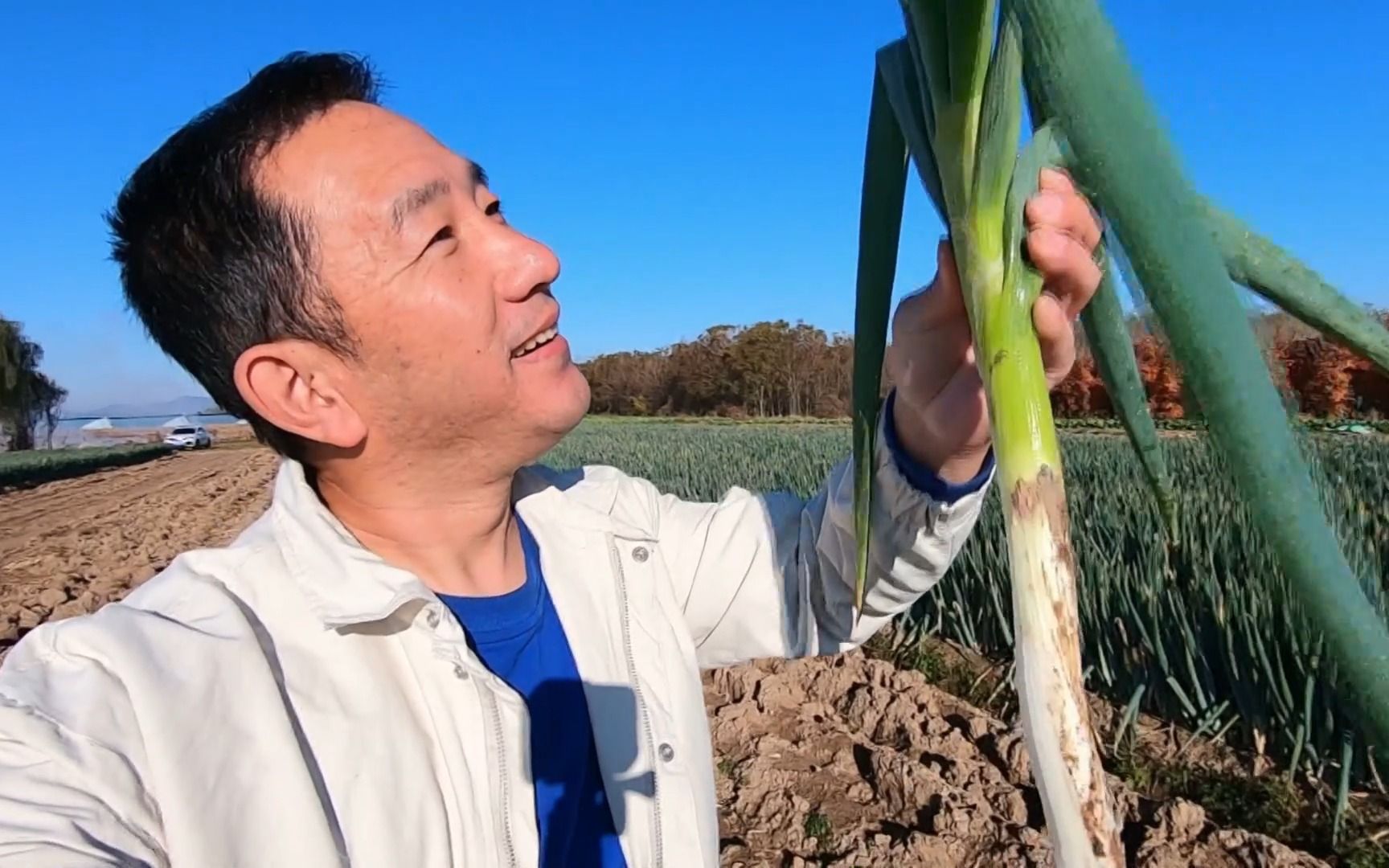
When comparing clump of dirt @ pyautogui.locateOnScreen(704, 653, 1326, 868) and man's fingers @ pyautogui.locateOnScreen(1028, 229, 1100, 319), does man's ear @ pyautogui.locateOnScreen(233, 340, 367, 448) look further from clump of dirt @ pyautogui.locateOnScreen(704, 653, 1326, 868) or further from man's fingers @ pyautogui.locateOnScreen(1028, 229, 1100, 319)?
clump of dirt @ pyautogui.locateOnScreen(704, 653, 1326, 868)

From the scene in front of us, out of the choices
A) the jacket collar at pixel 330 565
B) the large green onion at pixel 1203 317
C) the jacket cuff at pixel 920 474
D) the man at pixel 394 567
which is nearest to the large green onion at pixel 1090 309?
the large green onion at pixel 1203 317

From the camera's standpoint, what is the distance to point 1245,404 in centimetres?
43

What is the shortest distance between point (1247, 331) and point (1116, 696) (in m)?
3.12

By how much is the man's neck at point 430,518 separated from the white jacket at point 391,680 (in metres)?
0.08

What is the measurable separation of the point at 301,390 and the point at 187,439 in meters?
44.8

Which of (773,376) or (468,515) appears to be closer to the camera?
(468,515)

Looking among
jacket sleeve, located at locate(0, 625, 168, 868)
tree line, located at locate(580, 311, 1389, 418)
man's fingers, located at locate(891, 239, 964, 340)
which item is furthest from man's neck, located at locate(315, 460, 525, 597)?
tree line, located at locate(580, 311, 1389, 418)

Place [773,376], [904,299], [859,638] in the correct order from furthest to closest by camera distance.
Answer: [773,376] → [859,638] → [904,299]

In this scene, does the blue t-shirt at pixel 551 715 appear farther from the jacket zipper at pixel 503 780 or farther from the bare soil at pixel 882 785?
the bare soil at pixel 882 785

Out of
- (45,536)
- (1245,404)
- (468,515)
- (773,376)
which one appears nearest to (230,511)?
(45,536)

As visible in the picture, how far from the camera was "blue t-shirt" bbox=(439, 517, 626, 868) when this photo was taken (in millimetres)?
1123

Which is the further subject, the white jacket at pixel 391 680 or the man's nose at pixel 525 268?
the man's nose at pixel 525 268

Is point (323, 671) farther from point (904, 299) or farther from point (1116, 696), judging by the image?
point (1116, 696)

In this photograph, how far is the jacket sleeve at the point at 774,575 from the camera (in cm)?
130
